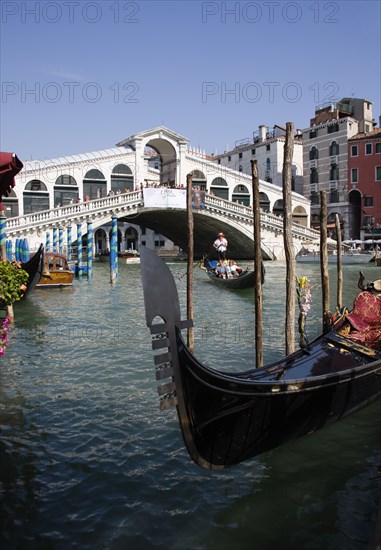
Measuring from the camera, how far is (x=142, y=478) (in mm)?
3051

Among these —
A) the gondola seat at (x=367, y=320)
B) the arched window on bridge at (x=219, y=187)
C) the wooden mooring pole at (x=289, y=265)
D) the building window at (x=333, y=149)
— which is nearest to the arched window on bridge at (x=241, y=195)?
the arched window on bridge at (x=219, y=187)

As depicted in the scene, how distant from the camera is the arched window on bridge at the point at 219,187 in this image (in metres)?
28.4

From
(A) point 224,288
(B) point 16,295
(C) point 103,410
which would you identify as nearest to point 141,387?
(C) point 103,410

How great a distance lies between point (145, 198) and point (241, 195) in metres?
8.98

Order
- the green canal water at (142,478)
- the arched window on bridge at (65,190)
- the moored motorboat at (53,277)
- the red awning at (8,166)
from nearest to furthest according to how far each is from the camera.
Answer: the green canal water at (142,478), the red awning at (8,166), the moored motorboat at (53,277), the arched window on bridge at (65,190)

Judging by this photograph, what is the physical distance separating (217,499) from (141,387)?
6.56 ft

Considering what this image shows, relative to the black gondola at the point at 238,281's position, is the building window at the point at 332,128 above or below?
above

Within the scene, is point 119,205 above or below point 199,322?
above

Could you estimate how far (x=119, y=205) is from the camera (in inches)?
822

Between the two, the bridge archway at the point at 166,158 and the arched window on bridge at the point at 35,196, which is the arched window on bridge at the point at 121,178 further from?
the arched window on bridge at the point at 35,196

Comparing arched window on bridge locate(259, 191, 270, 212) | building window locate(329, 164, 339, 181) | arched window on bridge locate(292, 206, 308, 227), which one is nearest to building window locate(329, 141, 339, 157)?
building window locate(329, 164, 339, 181)

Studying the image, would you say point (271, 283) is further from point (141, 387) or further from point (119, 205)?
point (141, 387)

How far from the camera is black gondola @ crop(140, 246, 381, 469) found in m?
2.35

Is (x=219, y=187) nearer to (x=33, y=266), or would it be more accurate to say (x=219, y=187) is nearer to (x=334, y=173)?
(x=334, y=173)
